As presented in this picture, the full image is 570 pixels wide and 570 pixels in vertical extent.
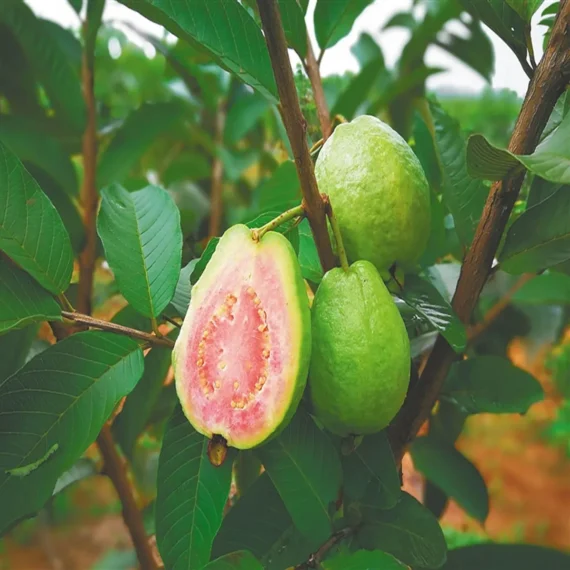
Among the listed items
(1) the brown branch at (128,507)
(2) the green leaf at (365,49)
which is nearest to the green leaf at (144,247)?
(1) the brown branch at (128,507)

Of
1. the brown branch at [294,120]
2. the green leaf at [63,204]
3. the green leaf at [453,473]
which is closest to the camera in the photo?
the brown branch at [294,120]

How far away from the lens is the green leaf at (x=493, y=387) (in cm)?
62

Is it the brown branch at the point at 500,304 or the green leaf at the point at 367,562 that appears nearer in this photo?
the green leaf at the point at 367,562

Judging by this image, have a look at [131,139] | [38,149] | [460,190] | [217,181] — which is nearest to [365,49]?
[217,181]

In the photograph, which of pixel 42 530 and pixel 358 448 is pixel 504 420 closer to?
pixel 42 530

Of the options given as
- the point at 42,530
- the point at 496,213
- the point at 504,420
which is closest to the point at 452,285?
the point at 496,213

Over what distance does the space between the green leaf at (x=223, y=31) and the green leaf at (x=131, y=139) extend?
0.51 metres

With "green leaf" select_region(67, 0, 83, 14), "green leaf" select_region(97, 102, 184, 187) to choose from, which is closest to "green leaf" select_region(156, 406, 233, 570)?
"green leaf" select_region(97, 102, 184, 187)

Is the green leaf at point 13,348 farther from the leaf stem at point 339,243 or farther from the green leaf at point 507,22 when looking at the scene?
the green leaf at point 507,22

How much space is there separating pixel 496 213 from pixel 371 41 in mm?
884

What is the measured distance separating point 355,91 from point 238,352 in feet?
1.93

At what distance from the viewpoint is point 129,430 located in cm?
72

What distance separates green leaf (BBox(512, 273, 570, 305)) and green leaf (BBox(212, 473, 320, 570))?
0.49 metres

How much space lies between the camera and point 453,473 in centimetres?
70
